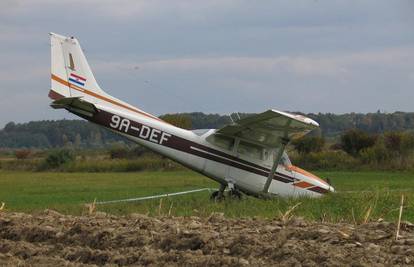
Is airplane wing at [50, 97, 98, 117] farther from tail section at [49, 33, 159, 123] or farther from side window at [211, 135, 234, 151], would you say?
side window at [211, 135, 234, 151]

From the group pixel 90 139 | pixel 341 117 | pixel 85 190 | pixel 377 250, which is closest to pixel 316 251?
pixel 377 250

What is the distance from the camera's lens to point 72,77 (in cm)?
2386

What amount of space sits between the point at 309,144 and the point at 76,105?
136 feet

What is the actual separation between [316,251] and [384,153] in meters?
44.4

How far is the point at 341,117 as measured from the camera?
11975 centimetres

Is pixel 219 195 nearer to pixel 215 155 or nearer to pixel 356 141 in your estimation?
pixel 215 155

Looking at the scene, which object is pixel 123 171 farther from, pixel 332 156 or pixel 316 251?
pixel 316 251

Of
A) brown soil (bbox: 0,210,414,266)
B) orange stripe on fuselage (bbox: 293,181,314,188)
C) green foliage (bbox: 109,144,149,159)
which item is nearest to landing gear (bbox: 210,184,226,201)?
orange stripe on fuselage (bbox: 293,181,314,188)

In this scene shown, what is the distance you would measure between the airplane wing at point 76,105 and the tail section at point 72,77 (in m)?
0.61

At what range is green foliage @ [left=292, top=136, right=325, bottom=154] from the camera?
204 ft

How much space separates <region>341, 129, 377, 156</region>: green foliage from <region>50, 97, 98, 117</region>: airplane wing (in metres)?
37.5

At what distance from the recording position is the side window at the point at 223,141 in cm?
2339

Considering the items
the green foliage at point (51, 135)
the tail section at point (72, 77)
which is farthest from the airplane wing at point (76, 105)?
the green foliage at point (51, 135)

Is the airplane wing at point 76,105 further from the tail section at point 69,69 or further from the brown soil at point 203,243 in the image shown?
the brown soil at point 203,243
